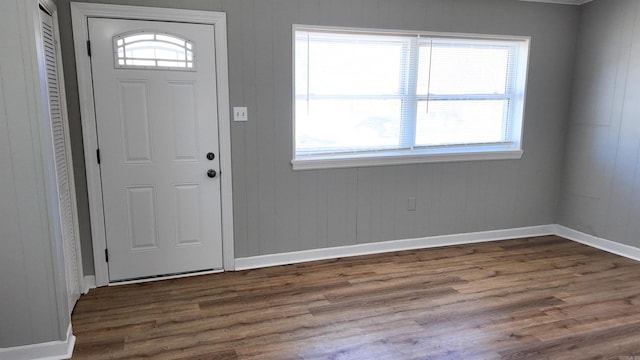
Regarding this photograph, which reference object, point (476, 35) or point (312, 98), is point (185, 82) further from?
point (476, 35)

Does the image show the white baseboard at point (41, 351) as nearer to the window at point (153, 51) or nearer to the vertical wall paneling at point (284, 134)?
the vertical wall paneling at point (284, 134)

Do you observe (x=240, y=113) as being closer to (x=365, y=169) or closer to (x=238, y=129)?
(x=238, y=129)

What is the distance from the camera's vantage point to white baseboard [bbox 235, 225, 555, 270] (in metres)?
3.80

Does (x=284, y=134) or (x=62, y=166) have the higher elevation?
(x=284, y=134)

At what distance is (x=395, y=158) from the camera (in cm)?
406

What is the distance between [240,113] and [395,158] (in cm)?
149

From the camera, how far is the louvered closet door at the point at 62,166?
2752 millimetres

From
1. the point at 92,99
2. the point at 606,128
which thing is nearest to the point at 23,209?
the point at 92,99

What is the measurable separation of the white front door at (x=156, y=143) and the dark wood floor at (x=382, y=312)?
297 millimetres

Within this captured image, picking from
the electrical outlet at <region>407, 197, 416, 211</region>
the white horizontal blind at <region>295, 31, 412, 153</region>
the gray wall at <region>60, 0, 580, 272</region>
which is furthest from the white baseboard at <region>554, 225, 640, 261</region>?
the white horizontal blind at <region>295, 31, 412, 153</region>

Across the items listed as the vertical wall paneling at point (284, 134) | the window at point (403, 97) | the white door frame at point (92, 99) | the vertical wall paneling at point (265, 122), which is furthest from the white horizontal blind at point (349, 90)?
the white door frame at point (92, 99)

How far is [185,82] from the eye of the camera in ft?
11.0

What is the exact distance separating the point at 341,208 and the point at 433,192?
979mm

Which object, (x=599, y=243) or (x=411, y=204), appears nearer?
(x=411, y=204)
